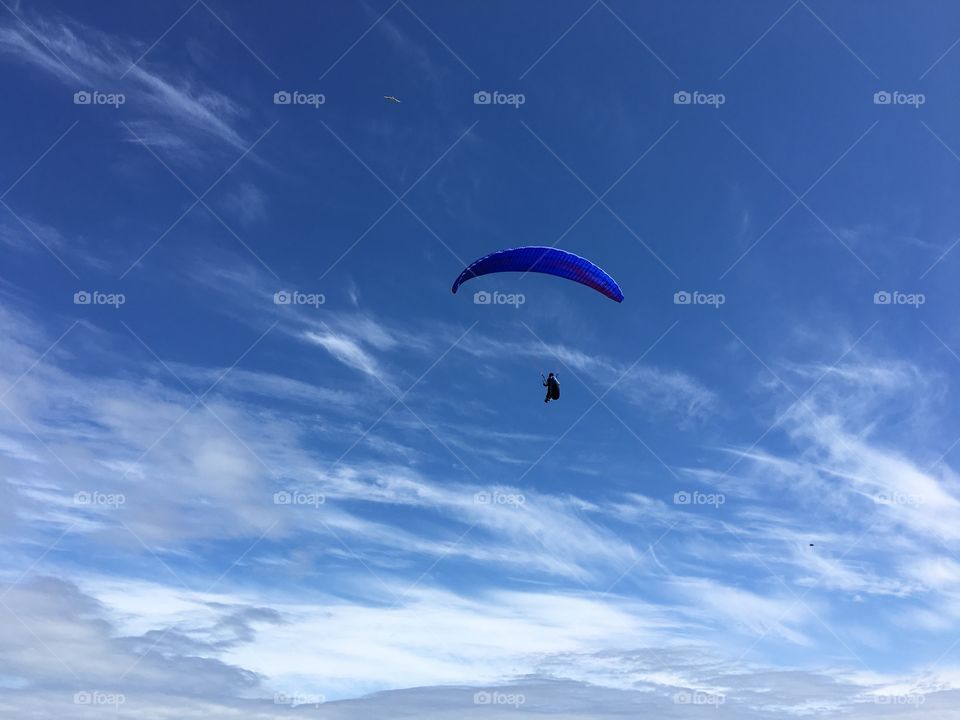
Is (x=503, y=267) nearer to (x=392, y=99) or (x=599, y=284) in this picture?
(x=599, y=284)

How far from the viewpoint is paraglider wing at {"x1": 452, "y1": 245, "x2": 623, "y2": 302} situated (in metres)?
46.7

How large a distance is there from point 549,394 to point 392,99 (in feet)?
70.0

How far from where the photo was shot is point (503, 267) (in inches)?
1914

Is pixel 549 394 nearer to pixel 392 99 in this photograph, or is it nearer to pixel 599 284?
pixel 599 284

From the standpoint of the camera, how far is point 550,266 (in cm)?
4769

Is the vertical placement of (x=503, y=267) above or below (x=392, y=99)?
below

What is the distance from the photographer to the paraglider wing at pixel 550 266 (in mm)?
46656

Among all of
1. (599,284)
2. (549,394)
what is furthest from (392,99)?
(549,394)

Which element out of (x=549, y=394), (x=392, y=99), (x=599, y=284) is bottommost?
(x=549, y=394)

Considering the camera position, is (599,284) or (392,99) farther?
(599,284)

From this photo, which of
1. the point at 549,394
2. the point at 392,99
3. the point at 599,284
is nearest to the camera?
the point at 392,99

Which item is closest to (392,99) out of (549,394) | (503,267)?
(503,267)

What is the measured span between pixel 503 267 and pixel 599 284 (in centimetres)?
584

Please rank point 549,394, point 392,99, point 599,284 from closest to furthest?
1. point 392,99
2. point 599,284
3. point 549,394
